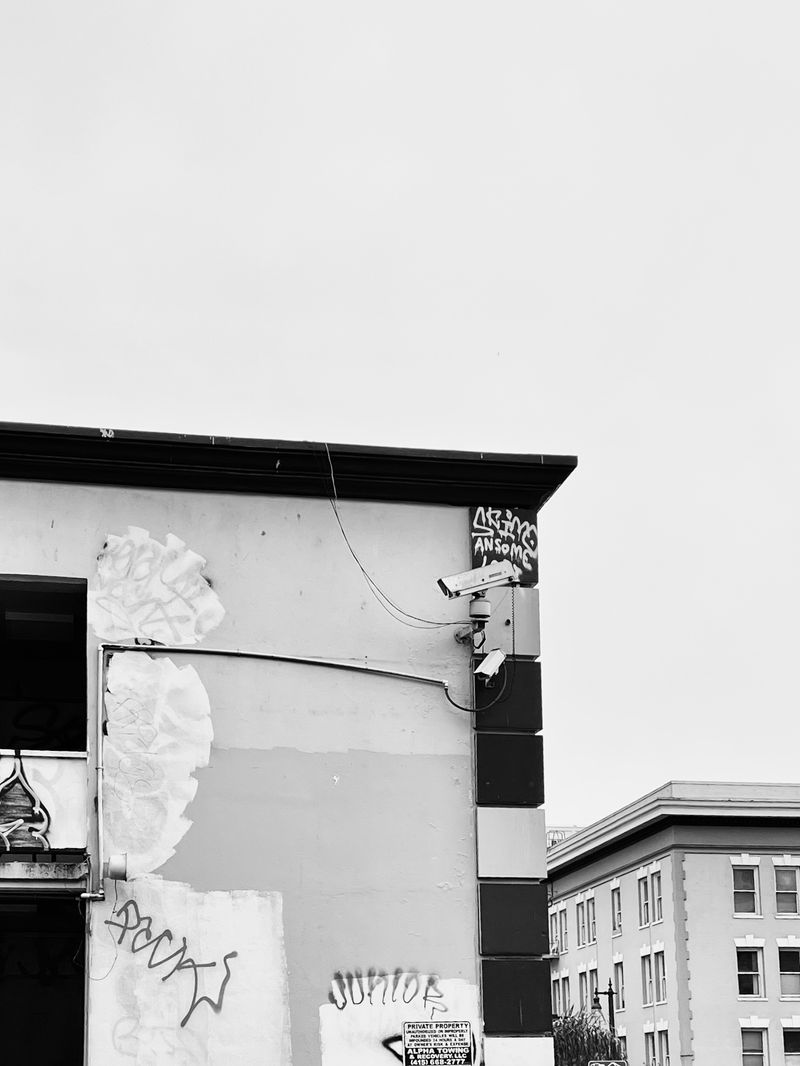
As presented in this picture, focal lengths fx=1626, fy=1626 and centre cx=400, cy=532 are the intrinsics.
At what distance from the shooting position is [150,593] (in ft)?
47.5

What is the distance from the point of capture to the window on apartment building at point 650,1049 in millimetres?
65500

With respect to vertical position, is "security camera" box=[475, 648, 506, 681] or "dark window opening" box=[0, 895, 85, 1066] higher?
"security camera" box=[475, 648, 506, 681]

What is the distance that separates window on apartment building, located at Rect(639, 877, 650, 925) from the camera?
67.0 m

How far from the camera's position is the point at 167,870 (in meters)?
13.8

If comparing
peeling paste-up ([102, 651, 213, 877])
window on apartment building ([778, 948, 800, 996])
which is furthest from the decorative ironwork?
window on apartment building ([778, 948, 800, 996])

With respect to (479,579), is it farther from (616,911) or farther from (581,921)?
(581,921)

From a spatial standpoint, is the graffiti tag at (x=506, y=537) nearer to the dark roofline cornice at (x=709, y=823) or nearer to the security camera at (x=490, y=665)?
the security camera at (x=490, y=665)

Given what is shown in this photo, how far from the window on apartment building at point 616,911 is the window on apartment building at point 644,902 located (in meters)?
2.67

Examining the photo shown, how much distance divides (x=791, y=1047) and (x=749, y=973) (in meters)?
3.11

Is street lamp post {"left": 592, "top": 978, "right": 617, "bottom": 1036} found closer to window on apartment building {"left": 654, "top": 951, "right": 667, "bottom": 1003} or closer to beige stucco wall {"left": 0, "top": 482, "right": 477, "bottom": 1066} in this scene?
window on apartment building {"left": 654, "top": 951, "right": 667, "bottom": 1003}

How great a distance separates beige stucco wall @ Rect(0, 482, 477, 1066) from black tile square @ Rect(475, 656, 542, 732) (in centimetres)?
19

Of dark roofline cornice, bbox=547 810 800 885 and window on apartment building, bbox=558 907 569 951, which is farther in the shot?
window on apartment building, bbox=558 907 569 951

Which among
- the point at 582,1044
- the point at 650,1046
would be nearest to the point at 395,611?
the point at 582,1044

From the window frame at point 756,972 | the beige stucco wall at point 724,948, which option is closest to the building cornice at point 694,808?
the beige stucco wall at point 724,948
